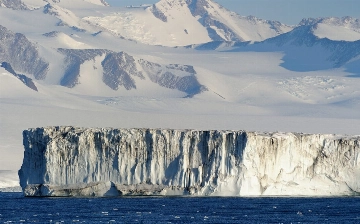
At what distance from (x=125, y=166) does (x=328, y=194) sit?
12.3 meters

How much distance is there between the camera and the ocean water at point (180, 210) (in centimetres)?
6100

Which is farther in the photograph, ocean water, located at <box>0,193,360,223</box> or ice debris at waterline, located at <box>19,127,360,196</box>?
ice debris at waterline, located at <box>19,127,360,196</box>

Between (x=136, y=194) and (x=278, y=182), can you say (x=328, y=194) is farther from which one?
(x=136, y=194)

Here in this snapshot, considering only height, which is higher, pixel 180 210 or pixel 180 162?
pixel 180 162

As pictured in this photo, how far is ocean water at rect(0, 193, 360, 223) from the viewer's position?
6100 centimetres

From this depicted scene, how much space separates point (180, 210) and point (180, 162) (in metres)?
6.63

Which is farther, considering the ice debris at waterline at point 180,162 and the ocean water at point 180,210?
the ice debris at waterline at point 180,162

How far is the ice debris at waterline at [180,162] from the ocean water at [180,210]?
76 cm

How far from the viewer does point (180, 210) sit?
6619 centimetres

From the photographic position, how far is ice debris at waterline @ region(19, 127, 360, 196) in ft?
237

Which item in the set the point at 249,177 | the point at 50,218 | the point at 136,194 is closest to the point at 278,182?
the point at 249,177

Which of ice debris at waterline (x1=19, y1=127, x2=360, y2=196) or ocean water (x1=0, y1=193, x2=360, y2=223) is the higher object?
ice debris at waterline (x1=19, y1=127, x2=360, y2=196)

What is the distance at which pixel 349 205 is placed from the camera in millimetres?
70938

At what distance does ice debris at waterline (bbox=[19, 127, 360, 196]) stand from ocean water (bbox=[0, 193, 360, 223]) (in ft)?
2.49
